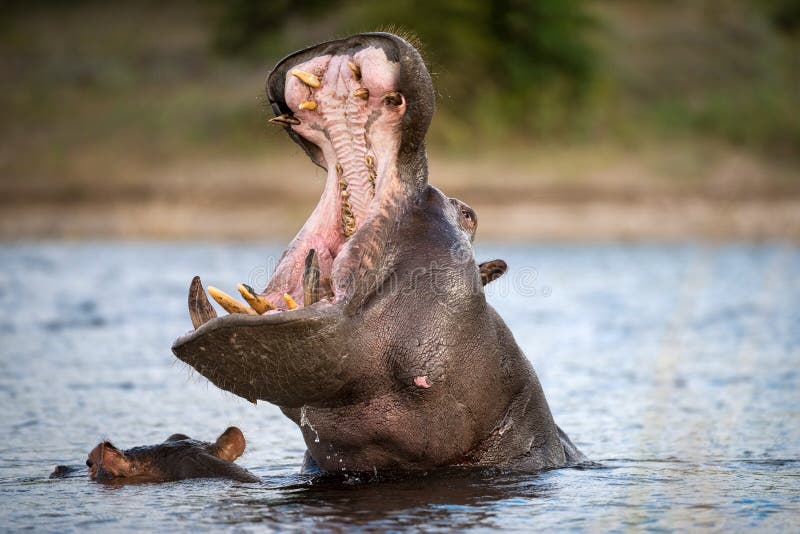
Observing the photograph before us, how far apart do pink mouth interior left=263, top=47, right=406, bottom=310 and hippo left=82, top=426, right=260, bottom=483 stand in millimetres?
1095

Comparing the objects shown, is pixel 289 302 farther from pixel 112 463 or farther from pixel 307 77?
pixel 112 463

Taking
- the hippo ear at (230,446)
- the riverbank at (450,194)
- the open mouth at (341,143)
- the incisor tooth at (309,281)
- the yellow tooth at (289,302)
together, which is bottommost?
the hippo ear at (230,446)

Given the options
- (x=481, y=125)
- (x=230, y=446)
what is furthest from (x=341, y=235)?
(x=481, y=125)

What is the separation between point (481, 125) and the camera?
81.6 feet

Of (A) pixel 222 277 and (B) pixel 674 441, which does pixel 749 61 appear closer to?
(A) pixel 222 277

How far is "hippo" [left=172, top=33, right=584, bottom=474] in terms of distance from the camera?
4.80 metres

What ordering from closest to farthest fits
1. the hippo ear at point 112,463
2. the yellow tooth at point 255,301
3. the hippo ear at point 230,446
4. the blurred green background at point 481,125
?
the yellow tooth at point 255,301 < the hippo ear at point 112,463 < the hippo ear at point 230,446 < the blurred green background at point 481,125

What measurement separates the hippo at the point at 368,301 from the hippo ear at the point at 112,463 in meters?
0.87

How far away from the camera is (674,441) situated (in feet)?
22.9

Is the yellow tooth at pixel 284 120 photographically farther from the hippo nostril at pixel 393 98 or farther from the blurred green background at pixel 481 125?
the blurred green background at pixel 481 125

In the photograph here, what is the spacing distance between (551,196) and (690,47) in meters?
10.7

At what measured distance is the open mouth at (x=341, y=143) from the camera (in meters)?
4.98

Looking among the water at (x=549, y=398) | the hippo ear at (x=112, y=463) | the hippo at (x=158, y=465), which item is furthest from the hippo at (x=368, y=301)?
the hippo ear at (x=112, y=463)

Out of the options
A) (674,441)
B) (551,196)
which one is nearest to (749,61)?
(551,196)
